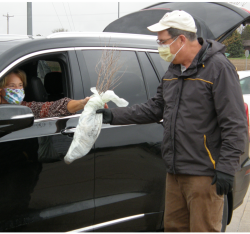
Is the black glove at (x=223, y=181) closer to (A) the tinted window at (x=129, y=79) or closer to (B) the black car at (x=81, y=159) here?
(B) the black car at (x=81, y=159)

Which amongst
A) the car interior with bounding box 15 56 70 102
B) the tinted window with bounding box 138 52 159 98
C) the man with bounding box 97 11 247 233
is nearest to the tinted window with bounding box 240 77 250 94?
the tinted window with bounding box 138 52 159 98

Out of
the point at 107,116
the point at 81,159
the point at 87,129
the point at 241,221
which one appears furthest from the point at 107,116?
the point at 241,221

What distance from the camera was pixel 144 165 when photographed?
2.65 m

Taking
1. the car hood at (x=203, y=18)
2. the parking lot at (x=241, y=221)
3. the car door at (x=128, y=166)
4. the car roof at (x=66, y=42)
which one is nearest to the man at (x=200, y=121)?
the car door at (x=128, y=166)

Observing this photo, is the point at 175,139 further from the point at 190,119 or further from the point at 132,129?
the point at 132,129

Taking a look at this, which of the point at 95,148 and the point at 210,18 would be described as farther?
the point at 210,18

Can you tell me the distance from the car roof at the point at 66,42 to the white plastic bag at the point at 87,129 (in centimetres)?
49

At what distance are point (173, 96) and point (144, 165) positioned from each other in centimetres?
72

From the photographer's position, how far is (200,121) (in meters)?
2.04

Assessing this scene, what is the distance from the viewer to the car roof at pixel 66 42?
7.49 ft

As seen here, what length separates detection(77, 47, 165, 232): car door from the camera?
8.13 ft

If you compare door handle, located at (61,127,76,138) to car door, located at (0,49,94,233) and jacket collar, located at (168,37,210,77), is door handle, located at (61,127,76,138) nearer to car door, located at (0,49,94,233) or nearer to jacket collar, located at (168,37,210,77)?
car door, located at (0,49,94,233)

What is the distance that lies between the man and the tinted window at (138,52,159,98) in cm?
62

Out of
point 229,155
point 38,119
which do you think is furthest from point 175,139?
point 38,119
